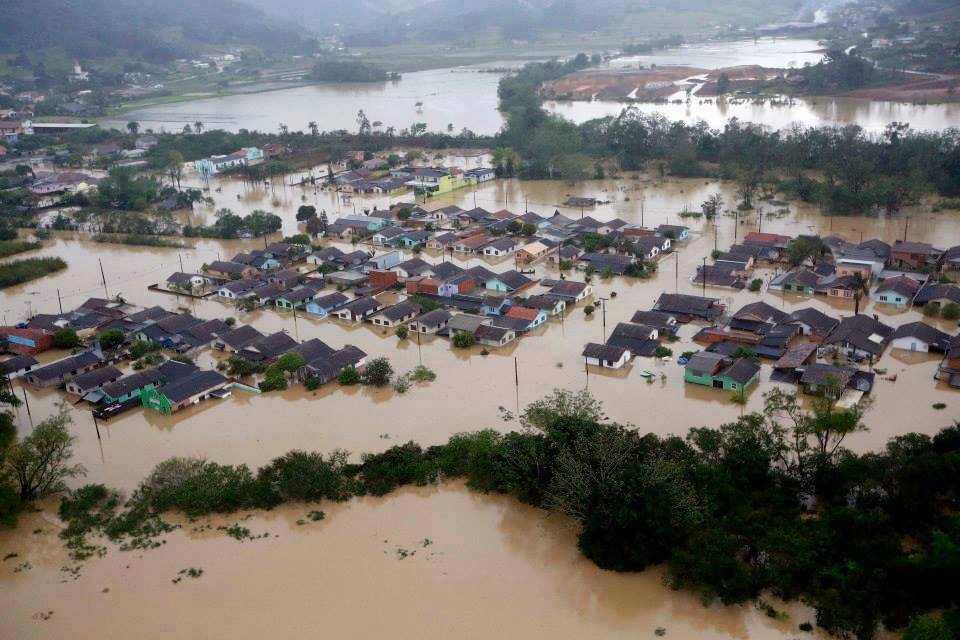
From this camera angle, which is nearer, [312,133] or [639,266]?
[639,266]

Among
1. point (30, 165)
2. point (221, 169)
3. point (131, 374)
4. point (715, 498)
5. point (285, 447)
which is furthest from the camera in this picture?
point (30, 165)

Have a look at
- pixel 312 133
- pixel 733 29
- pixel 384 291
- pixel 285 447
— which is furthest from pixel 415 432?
pixel 733 29

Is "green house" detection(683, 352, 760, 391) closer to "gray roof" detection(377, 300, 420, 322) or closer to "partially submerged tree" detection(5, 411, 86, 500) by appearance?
"gray roof" detection(377, 300, 420, 322)

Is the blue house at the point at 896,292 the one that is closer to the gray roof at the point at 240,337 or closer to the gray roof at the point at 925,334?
the gray roof at the point at 925,334

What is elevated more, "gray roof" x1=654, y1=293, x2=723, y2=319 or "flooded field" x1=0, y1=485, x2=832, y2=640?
"gray roof" x1=654, y1=293, x2=723, y2=319

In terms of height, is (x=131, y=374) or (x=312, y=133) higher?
(x=312, y=133)

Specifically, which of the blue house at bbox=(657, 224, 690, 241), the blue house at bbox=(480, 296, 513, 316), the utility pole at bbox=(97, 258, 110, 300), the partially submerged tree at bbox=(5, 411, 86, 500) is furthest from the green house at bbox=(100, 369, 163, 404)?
the blue house at bbox=(657, 224, 690, 241)

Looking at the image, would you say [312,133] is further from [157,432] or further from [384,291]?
[157,432]
